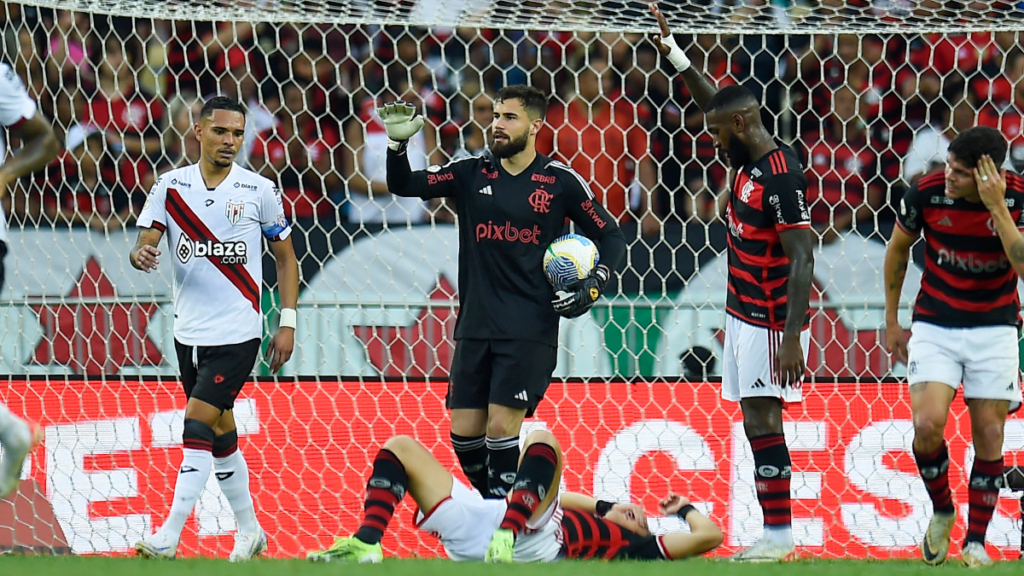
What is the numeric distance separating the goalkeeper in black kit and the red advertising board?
785mm

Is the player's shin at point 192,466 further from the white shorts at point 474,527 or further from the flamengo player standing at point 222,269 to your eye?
the white shorts at point 474,527

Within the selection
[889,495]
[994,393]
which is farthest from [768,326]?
[889,495]

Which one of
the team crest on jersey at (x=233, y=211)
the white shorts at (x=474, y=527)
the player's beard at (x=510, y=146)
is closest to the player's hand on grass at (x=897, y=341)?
the white shorts at (x=474, y=527)

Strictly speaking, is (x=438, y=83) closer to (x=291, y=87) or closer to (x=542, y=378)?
(x=291, y=87)

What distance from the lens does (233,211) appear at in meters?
4.46

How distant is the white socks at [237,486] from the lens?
4531mm

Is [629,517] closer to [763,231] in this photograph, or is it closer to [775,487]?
[775,487]

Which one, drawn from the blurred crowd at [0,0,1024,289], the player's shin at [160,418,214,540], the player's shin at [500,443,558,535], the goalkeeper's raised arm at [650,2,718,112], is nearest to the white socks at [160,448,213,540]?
the player's shin at [160,418,214,540]

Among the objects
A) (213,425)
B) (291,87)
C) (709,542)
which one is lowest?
(709,542)

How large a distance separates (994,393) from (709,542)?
40.3 inches

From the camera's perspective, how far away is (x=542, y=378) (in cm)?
432

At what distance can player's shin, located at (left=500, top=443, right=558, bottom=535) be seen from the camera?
3771mm

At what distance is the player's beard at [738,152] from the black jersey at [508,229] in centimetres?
49

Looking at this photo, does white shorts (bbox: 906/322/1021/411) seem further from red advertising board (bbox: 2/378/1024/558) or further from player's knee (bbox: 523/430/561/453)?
player's knee (bbox: 523/430/561/453)
